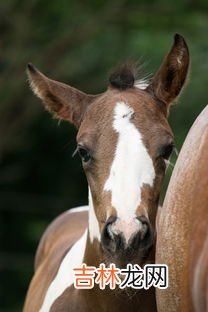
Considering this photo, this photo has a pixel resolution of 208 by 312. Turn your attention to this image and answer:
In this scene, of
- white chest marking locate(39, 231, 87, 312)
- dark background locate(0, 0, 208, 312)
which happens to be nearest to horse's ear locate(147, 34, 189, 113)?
white chest marking locate(39, 231, 87, 312)

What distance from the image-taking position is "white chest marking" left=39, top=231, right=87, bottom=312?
5.45m

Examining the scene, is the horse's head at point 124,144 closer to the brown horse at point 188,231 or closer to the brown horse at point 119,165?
the brown horse at point 119,165

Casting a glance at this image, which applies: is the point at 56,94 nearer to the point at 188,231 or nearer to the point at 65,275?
the point at 65,275

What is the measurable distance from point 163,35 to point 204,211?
7.71m

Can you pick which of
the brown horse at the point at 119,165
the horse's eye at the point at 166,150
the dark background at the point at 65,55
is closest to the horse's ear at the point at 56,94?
the brown horse at the point at 119,165

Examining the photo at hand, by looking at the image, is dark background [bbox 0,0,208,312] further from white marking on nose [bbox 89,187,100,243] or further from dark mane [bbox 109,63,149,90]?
white marking on nose [bbox 89,187,100,243]

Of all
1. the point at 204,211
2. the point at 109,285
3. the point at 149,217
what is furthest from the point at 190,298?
the point at 109,285

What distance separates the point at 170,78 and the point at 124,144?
0.66m

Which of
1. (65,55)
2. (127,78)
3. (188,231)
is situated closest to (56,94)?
(127,78)

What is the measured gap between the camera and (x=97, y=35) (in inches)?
462

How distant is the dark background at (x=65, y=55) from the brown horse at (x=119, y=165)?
16.6ft

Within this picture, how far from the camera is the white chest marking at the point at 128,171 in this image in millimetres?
4551

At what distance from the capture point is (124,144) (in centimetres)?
474

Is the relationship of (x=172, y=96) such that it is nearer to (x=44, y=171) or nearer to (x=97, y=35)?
(x=97, y=35)
